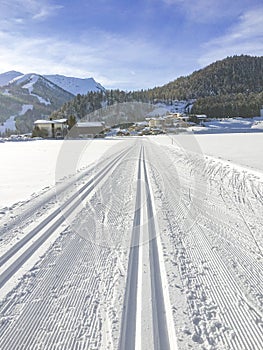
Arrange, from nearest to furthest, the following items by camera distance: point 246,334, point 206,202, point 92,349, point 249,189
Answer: point 92,349 < point 246,334 < point 206,202 < point 249,189

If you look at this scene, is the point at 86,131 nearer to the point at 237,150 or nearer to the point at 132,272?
the point at 237,150

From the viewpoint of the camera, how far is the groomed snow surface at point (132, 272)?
84.5 inches

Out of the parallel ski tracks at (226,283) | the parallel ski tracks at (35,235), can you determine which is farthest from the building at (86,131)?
the parallel ski tracks at (226,283)

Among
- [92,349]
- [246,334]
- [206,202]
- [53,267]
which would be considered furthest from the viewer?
[206,202]

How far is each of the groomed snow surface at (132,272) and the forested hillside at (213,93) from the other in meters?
102

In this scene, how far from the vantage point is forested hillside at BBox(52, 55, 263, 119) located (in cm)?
11694

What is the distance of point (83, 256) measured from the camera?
347cm

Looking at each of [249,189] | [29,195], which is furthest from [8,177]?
[249,189]

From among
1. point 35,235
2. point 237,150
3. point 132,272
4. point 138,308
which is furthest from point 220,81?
point 138,308

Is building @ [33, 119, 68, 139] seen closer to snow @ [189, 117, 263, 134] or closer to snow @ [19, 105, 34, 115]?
snow @ [189, 117, 263, 134]

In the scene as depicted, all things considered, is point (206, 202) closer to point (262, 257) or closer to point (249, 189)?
point (249, 189)

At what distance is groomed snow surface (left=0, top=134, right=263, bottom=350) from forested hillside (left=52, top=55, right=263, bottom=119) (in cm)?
10172

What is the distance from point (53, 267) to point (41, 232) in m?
1.21

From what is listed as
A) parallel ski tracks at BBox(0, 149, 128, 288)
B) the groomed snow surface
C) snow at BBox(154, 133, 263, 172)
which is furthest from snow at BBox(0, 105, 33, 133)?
the groomed snow surface
